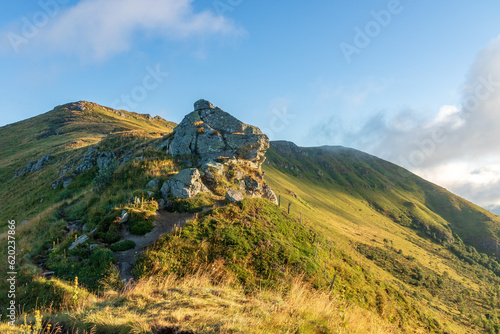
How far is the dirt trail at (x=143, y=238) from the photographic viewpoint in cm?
1171

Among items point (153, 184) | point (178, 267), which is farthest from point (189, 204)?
point (178, 267)

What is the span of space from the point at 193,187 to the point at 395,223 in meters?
203

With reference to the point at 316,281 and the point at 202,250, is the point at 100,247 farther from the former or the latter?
the point at 316,281

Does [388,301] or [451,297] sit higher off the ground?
[388,301]

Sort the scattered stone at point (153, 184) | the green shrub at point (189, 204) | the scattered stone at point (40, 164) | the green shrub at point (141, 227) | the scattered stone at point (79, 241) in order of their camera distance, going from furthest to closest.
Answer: the scattered stone at point (40, 164) → the scattered stone at point (153, 184) → the green shrub at point (189, 204) → the green shrub at point (141, 227) → the scattered stone at point (79, 241)

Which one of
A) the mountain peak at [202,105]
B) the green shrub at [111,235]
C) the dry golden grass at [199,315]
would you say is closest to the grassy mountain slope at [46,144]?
the mountain peak at [202,105]

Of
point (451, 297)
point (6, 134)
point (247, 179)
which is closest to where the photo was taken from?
point (247, 179)

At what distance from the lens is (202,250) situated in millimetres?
13469

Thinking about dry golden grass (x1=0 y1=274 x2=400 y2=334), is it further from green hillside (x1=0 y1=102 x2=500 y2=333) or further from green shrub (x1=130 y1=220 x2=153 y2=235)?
green shrub (x1=130 y1=220 x2=153 y2=235)

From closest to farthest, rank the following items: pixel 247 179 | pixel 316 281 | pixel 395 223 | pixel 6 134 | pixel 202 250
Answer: pixel 202 250
pixel 316 281
pixel 247 179
pixel 6 134
pixel 395 223

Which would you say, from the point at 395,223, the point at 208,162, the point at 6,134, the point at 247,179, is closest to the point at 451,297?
the point at 395,223

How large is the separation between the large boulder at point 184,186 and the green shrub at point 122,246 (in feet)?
20.9

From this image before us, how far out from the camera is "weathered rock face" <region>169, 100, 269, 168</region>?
31.1m

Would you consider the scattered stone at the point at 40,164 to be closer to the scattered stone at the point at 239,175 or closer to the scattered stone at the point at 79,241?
the scattered stone at the point at 239,175
